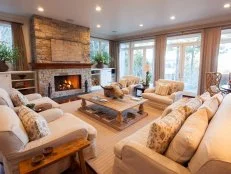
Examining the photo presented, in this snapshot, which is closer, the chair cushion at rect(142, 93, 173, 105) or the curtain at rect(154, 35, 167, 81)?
the chair cushion at rect(142, 93, 173, 105)

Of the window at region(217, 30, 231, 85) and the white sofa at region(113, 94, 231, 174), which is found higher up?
the window at region(217, 30, 231, 85)

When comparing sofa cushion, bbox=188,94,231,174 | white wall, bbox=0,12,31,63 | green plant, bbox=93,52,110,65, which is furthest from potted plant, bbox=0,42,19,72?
sofa cushion, bbox=188,94,231,174

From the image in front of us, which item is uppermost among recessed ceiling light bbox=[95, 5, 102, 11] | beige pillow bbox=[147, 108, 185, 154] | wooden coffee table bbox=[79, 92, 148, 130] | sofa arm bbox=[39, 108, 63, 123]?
recessed ceiling light bbox=[95, 5, 102, 11]

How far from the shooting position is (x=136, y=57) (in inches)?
301

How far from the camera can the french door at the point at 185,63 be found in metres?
5.73

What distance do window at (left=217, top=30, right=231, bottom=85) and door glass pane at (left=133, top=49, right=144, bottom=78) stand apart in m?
3.30

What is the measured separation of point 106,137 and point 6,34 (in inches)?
191

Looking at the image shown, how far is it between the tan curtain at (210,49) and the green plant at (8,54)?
635 cm

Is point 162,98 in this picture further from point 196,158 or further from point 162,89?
point 196,158

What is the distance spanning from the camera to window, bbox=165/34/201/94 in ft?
18.7

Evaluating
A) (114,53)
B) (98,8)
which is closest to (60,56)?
(98,8)

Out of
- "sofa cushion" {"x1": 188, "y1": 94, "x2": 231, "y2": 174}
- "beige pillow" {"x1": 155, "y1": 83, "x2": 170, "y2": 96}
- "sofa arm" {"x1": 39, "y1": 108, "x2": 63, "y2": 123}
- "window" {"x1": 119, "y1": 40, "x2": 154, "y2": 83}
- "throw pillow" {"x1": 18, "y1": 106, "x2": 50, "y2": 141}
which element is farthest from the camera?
"window" {"x1": 119, "y1": 40, "x2": 154, "y2": 83}

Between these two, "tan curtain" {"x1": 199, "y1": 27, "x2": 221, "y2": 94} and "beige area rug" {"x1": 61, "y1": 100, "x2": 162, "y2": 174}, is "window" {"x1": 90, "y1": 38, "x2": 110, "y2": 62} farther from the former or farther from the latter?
"tan curtain" {"x1": 199, "y1": 27, "x2": 221, "y2": 94}

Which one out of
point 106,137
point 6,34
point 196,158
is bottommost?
point 106,137
